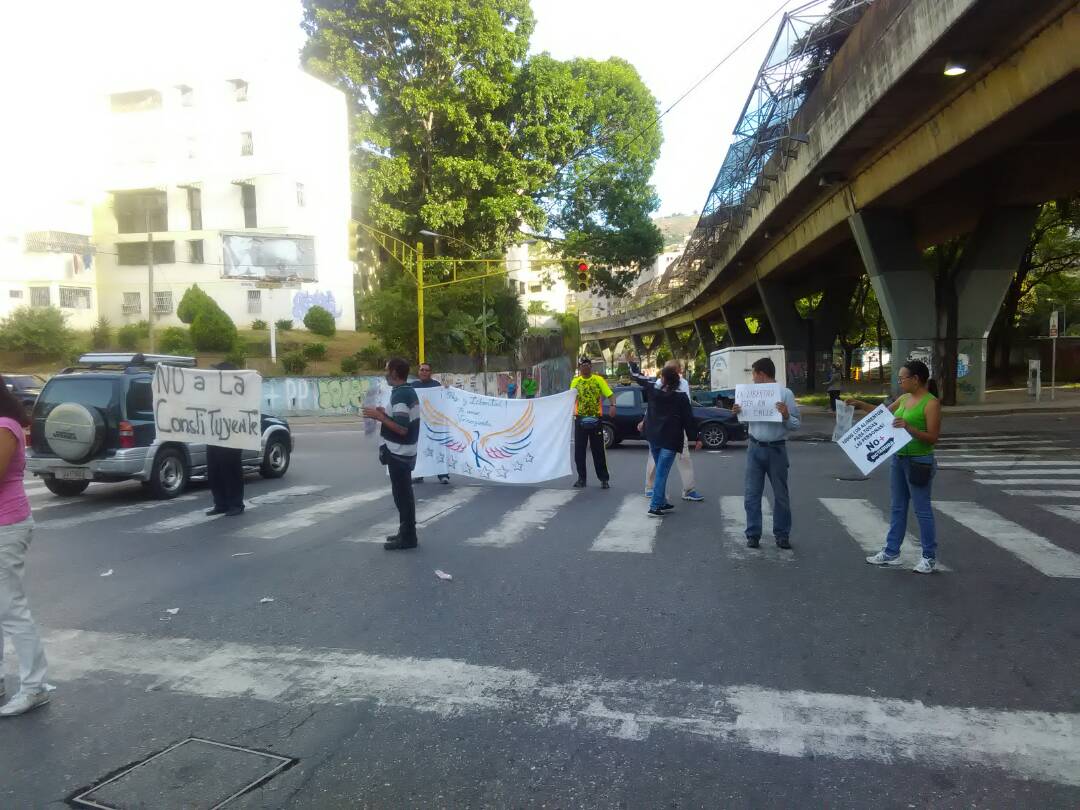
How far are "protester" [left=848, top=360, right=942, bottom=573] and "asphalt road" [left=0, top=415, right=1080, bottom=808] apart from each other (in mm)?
352

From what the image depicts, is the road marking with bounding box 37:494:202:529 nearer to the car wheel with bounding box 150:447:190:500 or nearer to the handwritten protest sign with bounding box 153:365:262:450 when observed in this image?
the car wheel with bounding box 150:447:190:500

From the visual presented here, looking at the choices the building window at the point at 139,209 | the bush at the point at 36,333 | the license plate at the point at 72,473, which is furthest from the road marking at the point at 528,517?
the building window at the point at 139,209

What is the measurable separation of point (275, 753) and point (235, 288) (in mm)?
45150

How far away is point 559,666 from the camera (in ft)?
16.3

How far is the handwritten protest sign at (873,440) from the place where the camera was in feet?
23.4

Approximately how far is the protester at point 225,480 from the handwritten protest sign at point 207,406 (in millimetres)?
133

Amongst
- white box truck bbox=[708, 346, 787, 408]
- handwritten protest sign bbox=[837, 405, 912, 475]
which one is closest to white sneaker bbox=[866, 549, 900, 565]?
handwritten protest sign bbox=[837, 405, 912, 475]

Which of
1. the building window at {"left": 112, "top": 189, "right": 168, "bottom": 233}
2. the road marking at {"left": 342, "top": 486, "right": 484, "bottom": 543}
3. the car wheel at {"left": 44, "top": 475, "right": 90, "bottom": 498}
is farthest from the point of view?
the building window at {"left": 112, "top": 189, "right": 168, "bottom": 233}

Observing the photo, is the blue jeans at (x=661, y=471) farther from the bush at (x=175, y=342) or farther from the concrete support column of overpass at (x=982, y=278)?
the bush at (x=175, y=342)

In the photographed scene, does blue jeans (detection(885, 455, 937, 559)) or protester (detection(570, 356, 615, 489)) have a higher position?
protester (detection(570, 356, 615, 489))

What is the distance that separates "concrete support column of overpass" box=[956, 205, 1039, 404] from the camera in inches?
1038

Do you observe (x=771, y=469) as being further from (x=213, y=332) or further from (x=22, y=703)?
(x=213, y=332)

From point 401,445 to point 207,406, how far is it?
4.14 metres

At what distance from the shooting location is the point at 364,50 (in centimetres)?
3959
